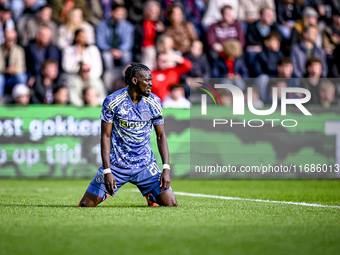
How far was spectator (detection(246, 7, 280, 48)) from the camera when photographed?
17.9 meters

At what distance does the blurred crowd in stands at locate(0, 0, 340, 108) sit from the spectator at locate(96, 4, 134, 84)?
3 cm

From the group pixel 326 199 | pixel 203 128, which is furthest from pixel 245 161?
pixel 326 199

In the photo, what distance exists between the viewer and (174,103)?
15.6 meters

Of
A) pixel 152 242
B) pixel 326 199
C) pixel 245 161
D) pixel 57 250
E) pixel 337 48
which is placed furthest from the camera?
pixel 337 48

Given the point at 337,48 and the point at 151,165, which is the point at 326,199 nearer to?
the point at 151,165

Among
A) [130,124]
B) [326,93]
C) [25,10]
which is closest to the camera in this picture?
[130,124]

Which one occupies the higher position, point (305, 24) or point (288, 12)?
point (288, 12)

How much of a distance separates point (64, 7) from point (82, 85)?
286 cm

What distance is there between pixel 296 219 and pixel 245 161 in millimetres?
8644

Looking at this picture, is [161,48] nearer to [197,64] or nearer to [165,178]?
[197,64]

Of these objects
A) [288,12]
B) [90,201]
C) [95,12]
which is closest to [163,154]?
[90,201]

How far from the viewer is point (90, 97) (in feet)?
51.3

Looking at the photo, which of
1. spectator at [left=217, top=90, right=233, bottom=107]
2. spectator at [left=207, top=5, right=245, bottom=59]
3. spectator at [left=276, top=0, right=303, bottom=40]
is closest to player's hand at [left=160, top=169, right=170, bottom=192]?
spectator at [left=217, top=90, right=233, bottom=107]

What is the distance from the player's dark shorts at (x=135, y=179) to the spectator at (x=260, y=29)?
34.0 feet
